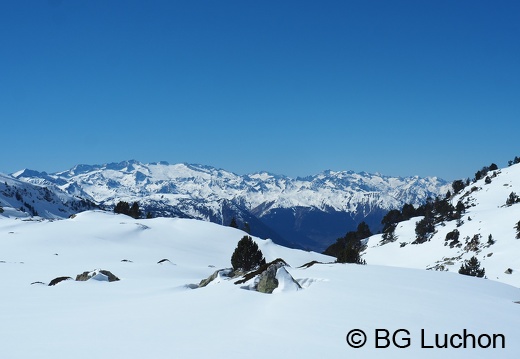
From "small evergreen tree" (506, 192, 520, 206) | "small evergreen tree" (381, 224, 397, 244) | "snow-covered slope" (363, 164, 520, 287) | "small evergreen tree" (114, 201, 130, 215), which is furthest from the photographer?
"small evergreen tree" (381, 224, 397, 244)

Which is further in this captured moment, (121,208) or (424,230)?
(424,230)

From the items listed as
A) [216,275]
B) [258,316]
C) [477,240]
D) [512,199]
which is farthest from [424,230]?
[258,316]

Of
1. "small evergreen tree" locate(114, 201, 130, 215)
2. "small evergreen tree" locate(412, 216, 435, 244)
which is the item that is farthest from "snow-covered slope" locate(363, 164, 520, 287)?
"small evergreen tree" locate(114, 201, 130, 215)

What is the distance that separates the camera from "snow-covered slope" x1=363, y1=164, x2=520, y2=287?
238 ft

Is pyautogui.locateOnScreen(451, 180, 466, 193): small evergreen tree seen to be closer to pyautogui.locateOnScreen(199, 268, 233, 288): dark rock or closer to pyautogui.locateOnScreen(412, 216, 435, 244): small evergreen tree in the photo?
pyautogui.locateOnScreen(412, 216, 435, 244): small evergreen tree

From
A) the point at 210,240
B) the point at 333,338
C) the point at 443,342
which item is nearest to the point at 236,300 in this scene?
the point at 333,338

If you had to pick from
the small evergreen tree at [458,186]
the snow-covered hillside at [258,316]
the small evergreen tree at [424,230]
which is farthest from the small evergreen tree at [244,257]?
the small evergreen tree at [458,186]

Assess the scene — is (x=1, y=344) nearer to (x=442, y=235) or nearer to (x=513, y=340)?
(x=513, y=340)

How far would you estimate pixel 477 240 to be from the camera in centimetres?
8650

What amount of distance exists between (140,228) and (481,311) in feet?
200

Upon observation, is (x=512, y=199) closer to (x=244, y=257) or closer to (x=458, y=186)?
(x=458, y=186)

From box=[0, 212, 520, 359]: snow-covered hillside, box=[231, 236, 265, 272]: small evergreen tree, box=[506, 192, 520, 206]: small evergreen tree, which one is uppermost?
box=[506, 192, 520, 206]: small evergreen tree

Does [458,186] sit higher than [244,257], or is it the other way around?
[458,186]

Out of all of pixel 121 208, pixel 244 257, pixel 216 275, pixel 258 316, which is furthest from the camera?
pixel 121 208
